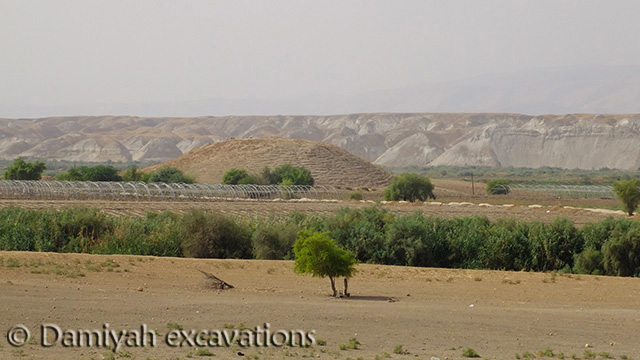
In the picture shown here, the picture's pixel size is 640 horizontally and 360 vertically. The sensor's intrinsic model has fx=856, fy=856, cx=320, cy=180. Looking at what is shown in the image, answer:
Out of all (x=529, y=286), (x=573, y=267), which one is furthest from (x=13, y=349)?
→ (x=573, y=267)

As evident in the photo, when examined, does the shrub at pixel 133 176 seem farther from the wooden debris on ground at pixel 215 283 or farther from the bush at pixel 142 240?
the wooden debris on ground at pixel 215 283

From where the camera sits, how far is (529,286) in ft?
70.5

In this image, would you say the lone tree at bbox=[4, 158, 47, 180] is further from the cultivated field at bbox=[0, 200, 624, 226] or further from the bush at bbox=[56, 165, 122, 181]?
the cultivated field at bbox=[0, 200, 624, 226]

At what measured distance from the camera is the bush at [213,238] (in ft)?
89.8

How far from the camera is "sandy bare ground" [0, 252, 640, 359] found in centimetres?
1287

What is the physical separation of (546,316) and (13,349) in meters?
9.60

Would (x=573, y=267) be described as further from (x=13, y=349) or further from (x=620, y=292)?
(x=13, y=349)

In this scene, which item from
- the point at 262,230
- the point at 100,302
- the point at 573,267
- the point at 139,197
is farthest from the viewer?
the point at 139,197

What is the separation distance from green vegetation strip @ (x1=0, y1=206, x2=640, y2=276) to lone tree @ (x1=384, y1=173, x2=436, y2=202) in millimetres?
46486

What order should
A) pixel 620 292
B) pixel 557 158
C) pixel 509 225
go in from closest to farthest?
pixel 620 292 < pixel 509 225 < pixel 557 158

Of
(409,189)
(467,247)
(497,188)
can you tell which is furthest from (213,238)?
(497,188)

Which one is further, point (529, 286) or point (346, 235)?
point (346, 235)

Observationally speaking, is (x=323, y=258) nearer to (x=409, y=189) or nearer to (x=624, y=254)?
→ (x=624, y=254)

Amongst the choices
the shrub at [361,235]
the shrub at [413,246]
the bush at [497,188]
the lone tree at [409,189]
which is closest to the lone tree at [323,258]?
the shrub at [361,235]
